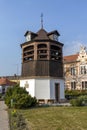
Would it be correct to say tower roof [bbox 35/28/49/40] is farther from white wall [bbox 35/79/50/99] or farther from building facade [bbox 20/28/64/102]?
white wall [bbox 35/79/50/99]

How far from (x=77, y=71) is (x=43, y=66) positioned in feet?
Answer: 84.5

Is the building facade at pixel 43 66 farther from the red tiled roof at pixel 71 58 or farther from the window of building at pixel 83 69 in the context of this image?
the red tiled roof at pixel 71 58

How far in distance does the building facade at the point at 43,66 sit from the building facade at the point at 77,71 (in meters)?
22.2

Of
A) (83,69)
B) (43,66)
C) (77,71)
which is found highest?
(83,69)

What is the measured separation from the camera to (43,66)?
94.7 feet

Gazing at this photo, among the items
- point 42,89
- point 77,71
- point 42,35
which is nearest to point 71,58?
point 77,71

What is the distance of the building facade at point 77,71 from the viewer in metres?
52.0

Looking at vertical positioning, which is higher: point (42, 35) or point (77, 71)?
point (42, 35)

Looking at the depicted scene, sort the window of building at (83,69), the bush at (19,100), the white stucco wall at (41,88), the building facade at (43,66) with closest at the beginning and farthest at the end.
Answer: the bush at (19,100)
the white stucco wall at (41,88)
the building facade at (43,66)
the window of building at (83,69)

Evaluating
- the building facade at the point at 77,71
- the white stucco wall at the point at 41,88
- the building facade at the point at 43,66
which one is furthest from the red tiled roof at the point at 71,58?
the white stucco wall at the point at 41,88

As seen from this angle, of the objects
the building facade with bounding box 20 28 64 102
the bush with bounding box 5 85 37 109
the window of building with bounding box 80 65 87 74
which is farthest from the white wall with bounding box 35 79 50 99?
the window of building with bounding box 80 65 87 74

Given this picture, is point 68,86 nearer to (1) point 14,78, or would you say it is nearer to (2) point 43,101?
(2) point 43,101

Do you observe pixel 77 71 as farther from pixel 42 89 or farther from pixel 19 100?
pixel 19 100

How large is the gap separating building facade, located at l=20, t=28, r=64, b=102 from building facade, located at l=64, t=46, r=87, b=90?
22173 mm
